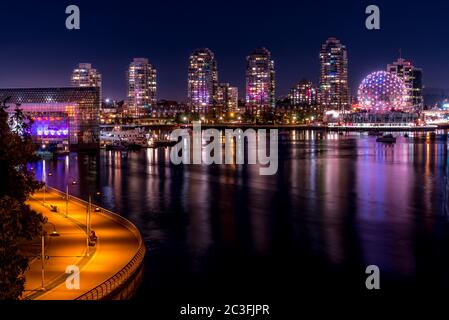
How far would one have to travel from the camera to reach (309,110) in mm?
126688

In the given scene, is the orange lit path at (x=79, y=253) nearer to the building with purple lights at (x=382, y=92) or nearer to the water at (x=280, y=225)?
the water at (x=280, y=225)

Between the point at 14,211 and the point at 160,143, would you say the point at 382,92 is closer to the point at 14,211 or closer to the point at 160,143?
the point at 160,143

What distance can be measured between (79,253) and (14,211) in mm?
4095

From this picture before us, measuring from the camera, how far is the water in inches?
393

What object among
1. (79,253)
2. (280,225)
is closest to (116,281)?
(79,253)

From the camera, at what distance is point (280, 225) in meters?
14.8

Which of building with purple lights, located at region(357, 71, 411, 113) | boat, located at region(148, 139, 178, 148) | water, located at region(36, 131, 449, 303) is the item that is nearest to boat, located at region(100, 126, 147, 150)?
boat, located at region(148, 139, 178, 148)

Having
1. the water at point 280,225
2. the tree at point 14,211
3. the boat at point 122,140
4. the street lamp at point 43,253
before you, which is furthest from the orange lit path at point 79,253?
the boat at point 122,140

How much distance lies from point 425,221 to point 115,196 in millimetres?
10072

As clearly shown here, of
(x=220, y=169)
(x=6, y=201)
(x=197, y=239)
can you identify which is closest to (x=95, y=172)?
(x=220, y=169)

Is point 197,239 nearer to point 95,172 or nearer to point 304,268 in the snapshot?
point 304,268

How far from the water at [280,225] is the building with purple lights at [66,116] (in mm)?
17986

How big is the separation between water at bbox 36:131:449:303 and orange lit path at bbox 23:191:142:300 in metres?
0.69

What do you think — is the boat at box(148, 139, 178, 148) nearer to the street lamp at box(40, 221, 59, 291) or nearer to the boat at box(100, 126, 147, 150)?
the boat at box(100, 126, 147, 150)
